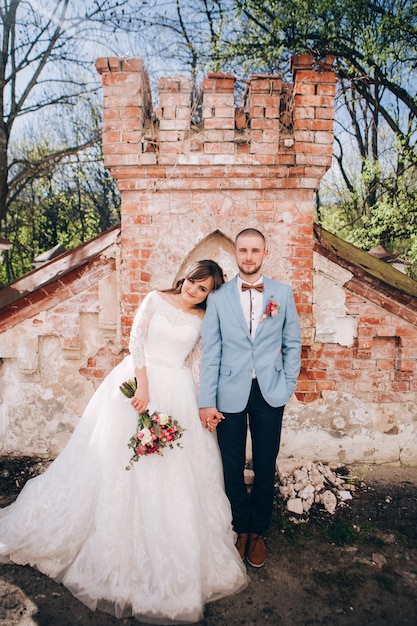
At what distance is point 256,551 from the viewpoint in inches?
113

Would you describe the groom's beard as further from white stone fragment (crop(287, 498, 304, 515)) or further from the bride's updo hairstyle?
white stone fragment (crop(287, 498, 304, 515))

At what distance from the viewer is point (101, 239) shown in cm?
390

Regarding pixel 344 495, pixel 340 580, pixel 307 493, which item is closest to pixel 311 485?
pixel 307 493

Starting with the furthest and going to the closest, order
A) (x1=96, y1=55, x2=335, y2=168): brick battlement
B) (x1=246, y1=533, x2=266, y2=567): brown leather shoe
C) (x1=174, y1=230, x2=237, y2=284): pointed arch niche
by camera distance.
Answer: (x1=174, y1=230, x2=237, y2=284): pointed arch niche → (x1=96, y1=55, x2=335, y2=168): brick battlement → (x1=246, y1=533, x2=266, y2=567): brown leather shoe

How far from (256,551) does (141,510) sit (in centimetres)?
87

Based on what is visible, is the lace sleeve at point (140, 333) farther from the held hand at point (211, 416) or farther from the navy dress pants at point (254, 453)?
the navy dress pants at point (254, 453)

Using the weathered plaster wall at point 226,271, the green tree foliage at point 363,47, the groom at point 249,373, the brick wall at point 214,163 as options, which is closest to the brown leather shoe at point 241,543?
the groom at point 249,373

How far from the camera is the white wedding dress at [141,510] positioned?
2.46 meters

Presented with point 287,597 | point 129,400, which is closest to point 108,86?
point 129,400

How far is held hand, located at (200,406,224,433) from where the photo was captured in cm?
292

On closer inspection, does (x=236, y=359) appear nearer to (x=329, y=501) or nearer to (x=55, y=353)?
(x=329, y=501)

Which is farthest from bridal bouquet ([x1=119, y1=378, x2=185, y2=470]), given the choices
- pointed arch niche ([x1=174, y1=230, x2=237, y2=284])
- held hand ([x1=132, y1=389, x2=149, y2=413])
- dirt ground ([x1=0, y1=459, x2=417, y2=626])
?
pointed arch niche ([x1=174, y1=230, x2=237, y2=284])

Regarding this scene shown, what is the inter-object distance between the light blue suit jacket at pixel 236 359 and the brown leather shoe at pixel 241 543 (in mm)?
937

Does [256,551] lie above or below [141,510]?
below
